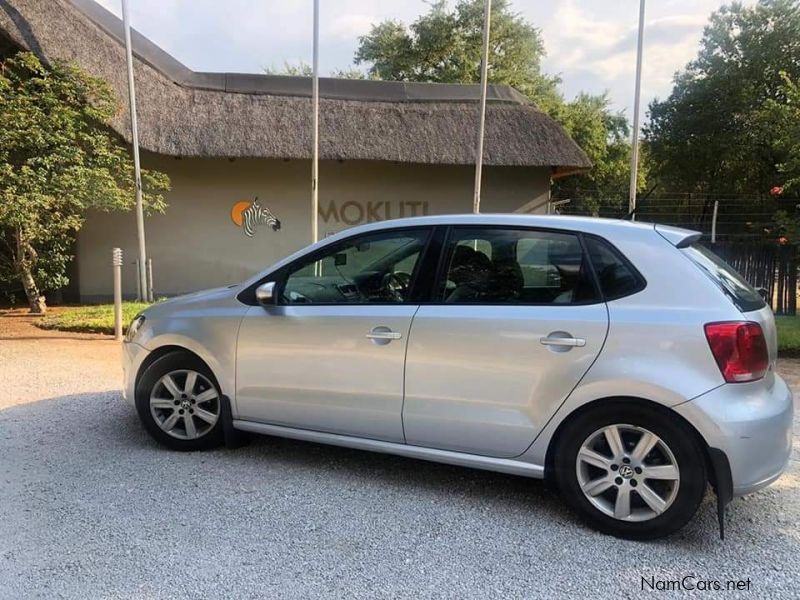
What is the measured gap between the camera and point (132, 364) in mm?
4426

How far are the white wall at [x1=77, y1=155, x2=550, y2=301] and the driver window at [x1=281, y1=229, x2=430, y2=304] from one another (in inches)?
412

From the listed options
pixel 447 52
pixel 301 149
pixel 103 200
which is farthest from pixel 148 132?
pixel 447 52

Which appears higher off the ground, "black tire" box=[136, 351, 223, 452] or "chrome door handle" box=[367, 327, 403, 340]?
"chrome door handle" box=[367, 327, 403, 340]

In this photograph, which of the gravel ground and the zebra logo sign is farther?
the zebra logo sign

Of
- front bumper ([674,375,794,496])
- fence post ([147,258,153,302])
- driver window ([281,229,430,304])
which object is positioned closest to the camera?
front bumper ([674,375,794,496])

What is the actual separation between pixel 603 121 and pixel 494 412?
33.5 meters

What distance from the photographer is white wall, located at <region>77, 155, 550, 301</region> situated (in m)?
13.5

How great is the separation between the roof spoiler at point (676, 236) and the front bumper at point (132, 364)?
353 cm

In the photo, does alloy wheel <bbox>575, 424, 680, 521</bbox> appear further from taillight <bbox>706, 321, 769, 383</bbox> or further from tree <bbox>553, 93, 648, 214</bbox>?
tree <bbox>553, 93, 648, 214</bbox>

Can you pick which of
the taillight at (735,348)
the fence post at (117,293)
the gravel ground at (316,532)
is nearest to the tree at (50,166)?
the fence post at (117,293)

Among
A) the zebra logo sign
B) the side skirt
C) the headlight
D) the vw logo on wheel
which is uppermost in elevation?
the zebra logo sign

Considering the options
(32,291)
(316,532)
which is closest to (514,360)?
(316,532)

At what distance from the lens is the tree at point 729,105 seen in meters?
25.7

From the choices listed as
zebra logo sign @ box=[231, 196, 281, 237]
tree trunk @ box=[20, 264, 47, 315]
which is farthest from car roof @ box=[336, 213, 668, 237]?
zebra logo sign @ box=[231, 196, 281, 237]
